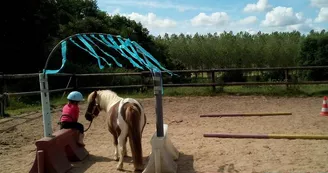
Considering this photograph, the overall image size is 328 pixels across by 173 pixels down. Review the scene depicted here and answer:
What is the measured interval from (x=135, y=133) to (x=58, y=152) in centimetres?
123

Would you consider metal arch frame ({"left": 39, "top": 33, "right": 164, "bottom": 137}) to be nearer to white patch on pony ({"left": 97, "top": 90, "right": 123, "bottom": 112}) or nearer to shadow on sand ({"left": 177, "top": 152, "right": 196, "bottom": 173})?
shadow on sand ({"left": 177, "top": 152, "right": 196, "bottom": 173})

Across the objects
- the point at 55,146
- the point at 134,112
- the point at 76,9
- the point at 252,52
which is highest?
the point at 76,9

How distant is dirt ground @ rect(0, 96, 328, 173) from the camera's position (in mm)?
4621

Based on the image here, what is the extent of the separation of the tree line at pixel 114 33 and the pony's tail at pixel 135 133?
1086cm

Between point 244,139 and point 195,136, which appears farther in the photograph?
point 195,136

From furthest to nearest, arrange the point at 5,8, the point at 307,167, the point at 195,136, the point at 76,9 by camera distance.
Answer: the point at 76,9
the point at 5,8
the point at 195,136
the point at 307,167

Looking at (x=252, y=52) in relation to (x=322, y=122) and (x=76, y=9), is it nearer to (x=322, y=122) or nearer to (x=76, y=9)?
(x=76, y=9)

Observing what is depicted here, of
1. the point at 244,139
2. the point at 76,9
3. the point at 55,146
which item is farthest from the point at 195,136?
the point at 76,9

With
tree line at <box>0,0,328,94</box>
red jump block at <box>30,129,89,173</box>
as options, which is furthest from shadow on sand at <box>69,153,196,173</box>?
tree line at <box>0,0,328,94</box>

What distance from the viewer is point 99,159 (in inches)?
209

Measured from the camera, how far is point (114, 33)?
22750mm

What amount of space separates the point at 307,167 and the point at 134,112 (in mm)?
2424

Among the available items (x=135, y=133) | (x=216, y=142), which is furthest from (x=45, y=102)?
(x=216, y=142)

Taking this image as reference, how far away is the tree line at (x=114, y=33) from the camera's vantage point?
606 inches
